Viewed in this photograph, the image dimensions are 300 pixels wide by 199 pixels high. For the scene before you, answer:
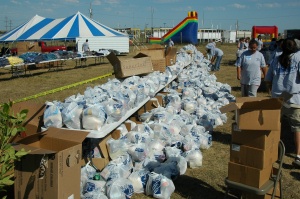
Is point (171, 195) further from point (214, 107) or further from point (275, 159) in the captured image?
point (214, 107)

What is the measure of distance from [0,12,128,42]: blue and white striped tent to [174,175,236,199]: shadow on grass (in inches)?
501

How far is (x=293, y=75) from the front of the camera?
4.39 metres

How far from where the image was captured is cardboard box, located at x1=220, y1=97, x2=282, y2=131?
281 centimetres

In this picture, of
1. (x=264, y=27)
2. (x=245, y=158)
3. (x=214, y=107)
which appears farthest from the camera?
(x=264, y=27)

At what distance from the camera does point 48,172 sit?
2578mm

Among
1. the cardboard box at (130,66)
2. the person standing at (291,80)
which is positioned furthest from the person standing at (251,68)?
the cardboard box at (130,66)

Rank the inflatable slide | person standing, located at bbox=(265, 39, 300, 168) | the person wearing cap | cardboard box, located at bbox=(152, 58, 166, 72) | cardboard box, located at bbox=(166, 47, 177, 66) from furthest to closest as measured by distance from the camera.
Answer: the inflatable slide < the person wearing cap < cardboard box, located at bbox=(166, 47, 177, 66) < cardboard box, located at bbox=(152, 58, 166, 72) < person standing, located at bbox=(265, 39, 300, 168)

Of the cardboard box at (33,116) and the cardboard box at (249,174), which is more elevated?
the cardboard box at (33,116)

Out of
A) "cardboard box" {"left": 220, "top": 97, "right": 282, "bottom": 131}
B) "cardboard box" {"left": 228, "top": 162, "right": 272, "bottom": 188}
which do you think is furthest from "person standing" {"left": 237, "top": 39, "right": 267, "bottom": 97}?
"cardboard box" {"left": 220, "top": 97, "right": 282, "bottom": 131}

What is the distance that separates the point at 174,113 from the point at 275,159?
2.96 metres

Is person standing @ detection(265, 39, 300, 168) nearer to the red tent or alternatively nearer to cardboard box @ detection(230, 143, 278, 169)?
cardboard box @ detection(230, 143, 278, 169)

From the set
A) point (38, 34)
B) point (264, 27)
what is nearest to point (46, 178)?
point (38, 34)

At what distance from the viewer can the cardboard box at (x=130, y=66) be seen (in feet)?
21.8

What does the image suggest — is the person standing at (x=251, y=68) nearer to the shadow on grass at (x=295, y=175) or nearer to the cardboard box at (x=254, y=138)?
the shadow on grass at (x=295, y=175)
